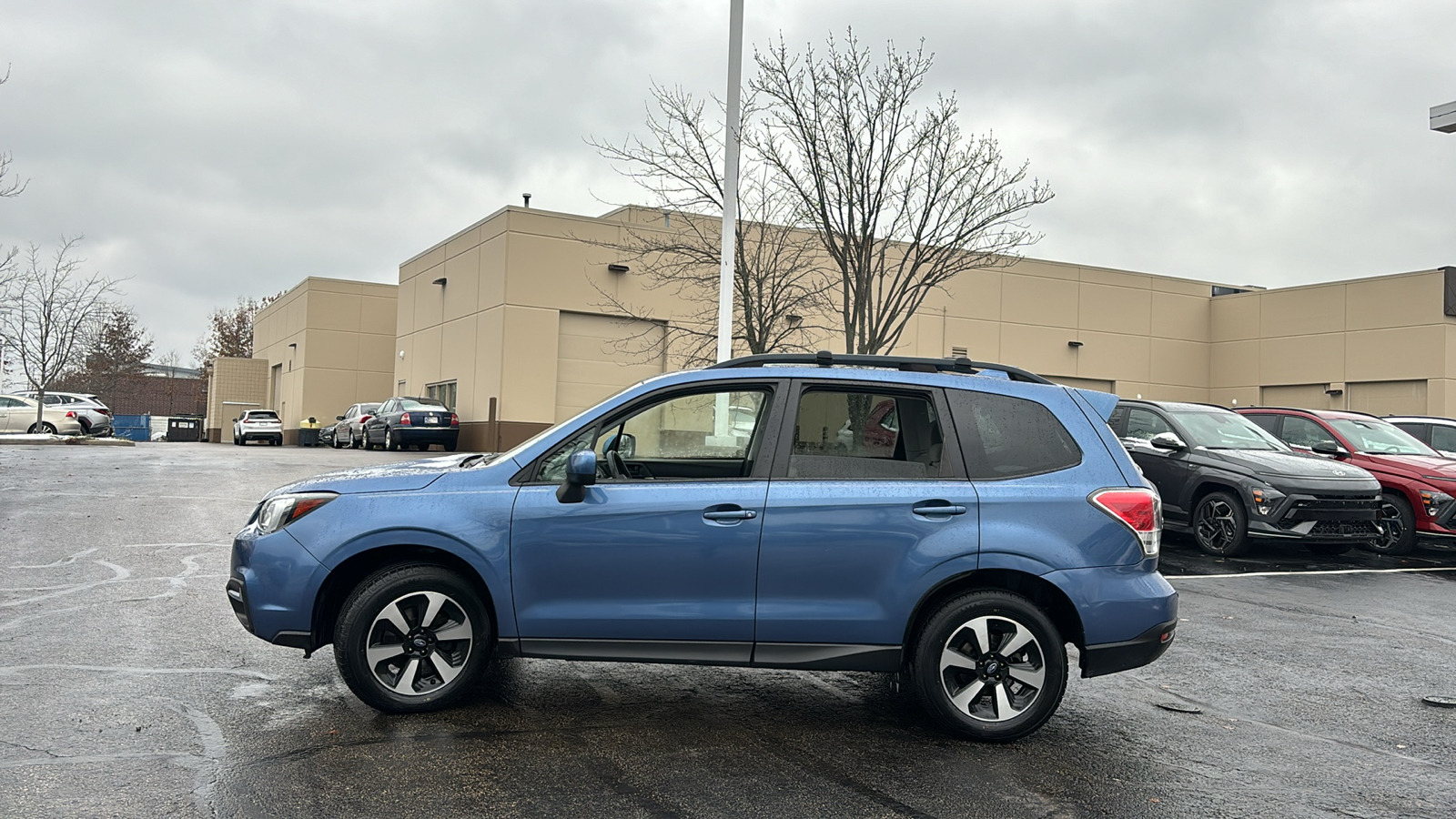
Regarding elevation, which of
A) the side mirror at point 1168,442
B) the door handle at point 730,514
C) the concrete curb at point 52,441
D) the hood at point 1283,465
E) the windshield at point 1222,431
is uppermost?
the windshield at point 1222,431

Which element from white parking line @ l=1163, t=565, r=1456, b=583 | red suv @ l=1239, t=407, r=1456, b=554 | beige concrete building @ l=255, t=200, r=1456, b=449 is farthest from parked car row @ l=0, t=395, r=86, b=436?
red suv @ l=1239, t=407, r=1456, b=554

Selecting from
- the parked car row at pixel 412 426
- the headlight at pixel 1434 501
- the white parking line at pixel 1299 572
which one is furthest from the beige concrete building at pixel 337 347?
the headlight at pixel 1434 501

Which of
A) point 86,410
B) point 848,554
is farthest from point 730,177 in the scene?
point 86,410

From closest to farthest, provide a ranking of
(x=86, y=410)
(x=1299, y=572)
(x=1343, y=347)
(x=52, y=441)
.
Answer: (x=1299, y=572)
(x=52, y=441)
(x=1343, y=347)
(x=86, y=410)

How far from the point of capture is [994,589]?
16.6 feet

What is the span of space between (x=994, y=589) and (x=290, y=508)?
3394 millimetres

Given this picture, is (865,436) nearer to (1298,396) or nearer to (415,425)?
(415,425)

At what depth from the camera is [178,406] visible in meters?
97.1

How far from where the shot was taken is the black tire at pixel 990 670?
4.95 meters

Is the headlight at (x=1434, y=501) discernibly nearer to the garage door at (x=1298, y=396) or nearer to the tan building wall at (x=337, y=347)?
the garage door at (x=1298, y=396)

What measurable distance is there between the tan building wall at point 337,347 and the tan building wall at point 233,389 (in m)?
7.76

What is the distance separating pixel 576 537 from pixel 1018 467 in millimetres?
2150

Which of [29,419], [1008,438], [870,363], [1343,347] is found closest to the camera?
[1008,438]

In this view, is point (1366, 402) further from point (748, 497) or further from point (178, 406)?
point (178, 406)
